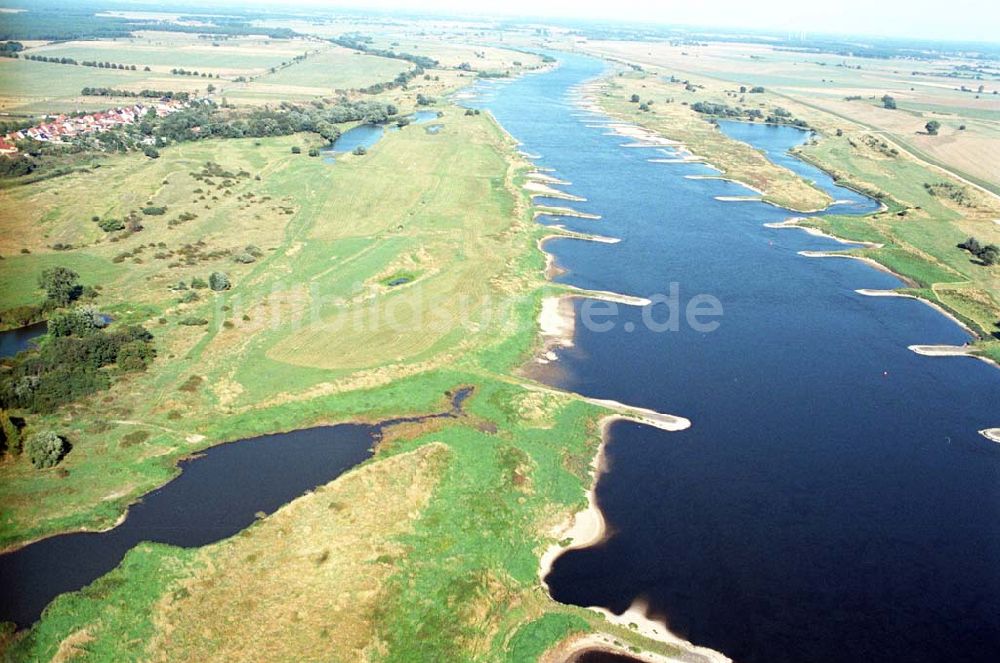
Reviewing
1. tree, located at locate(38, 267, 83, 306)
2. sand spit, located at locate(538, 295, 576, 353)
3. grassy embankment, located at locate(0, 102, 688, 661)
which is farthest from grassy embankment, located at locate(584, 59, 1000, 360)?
tree, located at locate(38, 267, 83, 306)

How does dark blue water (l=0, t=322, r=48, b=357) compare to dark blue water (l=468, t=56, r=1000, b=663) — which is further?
dark blue water (l=0, t=322, r=48, b=357)

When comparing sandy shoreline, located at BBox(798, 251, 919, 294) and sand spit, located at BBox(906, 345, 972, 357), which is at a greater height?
sandy shoreline, located at BBox(798, 251, 919, 294)

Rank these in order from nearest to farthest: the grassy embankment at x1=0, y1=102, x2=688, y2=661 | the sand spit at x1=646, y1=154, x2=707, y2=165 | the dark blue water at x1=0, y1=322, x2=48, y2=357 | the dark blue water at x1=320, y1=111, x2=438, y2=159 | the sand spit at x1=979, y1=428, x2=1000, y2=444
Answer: the grassy embankment at x1=0, y1=102, x2=688, y2=661
the sand spit at x1=979, y1=428, x2=1000, y2=444
the dark blue water at x1=0, y1=322, x2=48, y2=357
the dark blue water at x1=320, y1=111, x2=438, y2=159
the sand spit at x1=646, y1=154, x2=707, y2=165

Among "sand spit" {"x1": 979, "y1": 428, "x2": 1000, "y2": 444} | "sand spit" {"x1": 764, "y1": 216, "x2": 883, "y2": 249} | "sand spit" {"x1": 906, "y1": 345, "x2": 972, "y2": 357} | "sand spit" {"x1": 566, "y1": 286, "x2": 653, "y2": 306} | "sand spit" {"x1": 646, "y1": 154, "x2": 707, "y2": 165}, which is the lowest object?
"sand spit" {"x1": 979, "y1": 428, "x2": 1000, "y2": 444}

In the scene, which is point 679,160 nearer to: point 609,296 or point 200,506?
point 609,296

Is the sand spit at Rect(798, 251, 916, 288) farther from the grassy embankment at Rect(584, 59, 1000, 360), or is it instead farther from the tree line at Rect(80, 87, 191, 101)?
the tree line at Rect(80, 87, 191, 101)

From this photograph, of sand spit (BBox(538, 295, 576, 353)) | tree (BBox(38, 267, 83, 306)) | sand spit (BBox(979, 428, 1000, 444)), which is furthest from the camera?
tree (BBox(38, 267, 83, 306))

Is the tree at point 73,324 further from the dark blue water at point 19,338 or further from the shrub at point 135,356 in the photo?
the shrub at point 135,356

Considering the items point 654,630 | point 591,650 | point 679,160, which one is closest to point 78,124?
point 679,160

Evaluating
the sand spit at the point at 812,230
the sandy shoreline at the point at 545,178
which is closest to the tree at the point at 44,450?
the sandy shoreline at the point at 545,178
